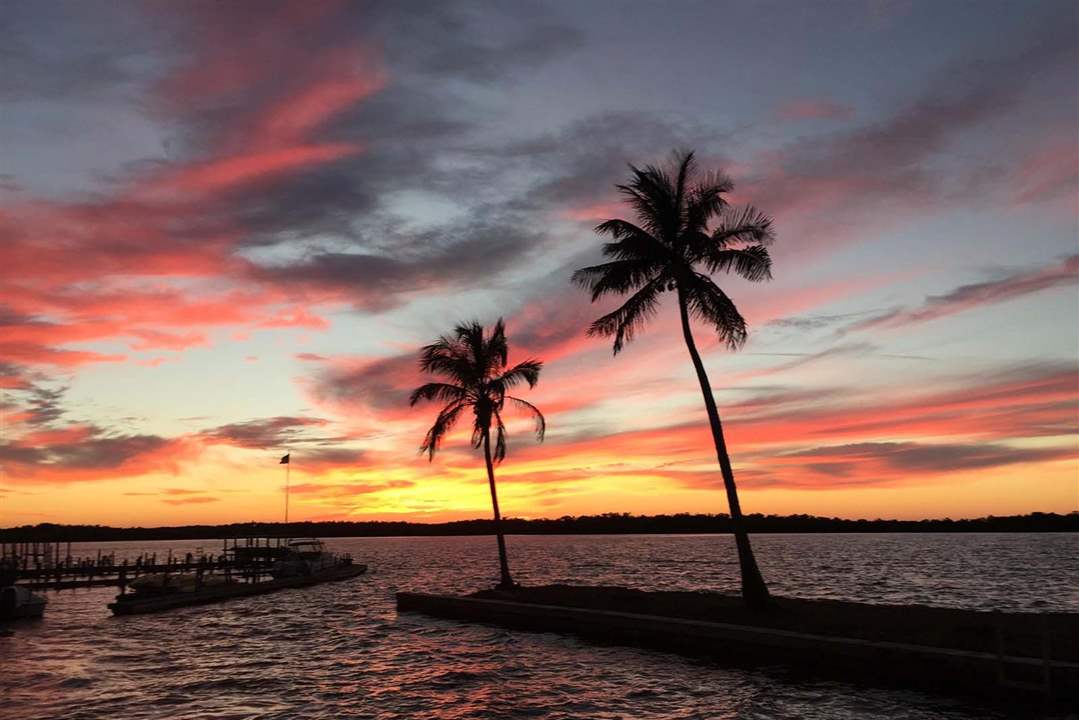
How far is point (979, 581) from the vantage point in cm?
7125

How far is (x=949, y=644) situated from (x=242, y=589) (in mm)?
Result: 58704

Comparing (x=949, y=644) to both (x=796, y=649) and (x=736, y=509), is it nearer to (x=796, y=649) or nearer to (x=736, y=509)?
(x=796, y=649)

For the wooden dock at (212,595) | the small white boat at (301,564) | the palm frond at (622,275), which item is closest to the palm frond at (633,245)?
the palm frond at (622,275)

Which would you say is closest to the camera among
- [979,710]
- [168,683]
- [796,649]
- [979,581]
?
[979,710]

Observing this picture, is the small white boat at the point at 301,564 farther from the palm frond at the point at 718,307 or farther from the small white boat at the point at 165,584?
the palm frond at the point at 718,307

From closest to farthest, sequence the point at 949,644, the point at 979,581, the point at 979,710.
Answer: the point at 979,710 → the point at 949,644 → the point at 979,581

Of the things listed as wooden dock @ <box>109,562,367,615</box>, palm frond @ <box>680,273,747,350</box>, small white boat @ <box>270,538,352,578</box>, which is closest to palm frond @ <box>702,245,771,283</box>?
palm frond @ <box>680,273,747,350</box>

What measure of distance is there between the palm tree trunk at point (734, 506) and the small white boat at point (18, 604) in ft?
146

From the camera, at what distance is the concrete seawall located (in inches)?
735

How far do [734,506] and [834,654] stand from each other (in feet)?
25.2

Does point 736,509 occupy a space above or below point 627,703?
above

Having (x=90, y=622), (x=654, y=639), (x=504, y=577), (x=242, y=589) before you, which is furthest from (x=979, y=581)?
(x=90, y=622)

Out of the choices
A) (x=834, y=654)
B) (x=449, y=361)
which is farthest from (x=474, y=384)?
(x=834, y=654)

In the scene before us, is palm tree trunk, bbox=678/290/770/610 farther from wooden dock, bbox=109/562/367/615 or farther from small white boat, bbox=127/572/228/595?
small white boat, bbox=127/572/228/595
